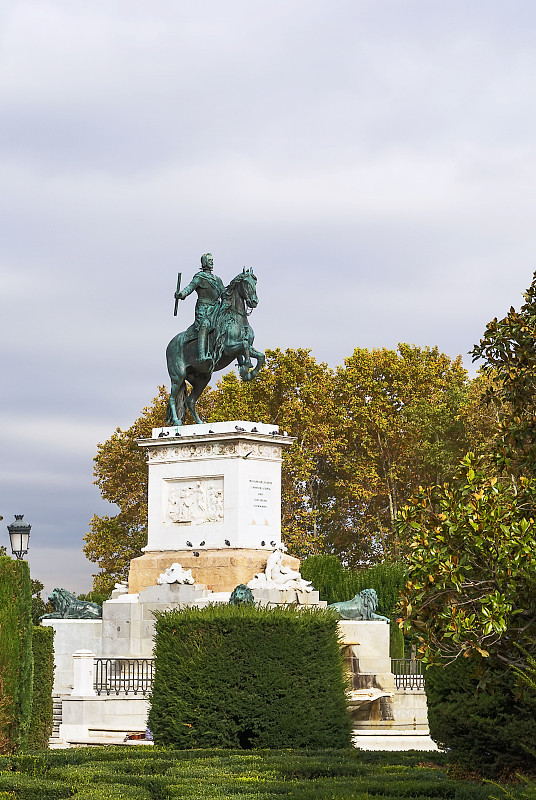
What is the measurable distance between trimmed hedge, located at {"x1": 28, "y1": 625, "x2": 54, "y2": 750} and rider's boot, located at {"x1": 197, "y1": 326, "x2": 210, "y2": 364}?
11.4 metres

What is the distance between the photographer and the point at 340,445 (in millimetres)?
48781

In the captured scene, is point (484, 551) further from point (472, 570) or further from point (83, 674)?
point (83, 674)

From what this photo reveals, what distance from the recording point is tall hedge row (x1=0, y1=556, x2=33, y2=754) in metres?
14.3

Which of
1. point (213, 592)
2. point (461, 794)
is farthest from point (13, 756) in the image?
point (213, 592)

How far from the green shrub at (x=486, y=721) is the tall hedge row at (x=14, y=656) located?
5179 millimetres

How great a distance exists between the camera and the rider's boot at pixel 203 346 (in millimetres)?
29672

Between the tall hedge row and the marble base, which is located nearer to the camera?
the tall hedge row

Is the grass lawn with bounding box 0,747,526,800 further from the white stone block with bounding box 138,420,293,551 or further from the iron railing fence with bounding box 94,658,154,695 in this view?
the white stone block with bounding box 138,420,293,551

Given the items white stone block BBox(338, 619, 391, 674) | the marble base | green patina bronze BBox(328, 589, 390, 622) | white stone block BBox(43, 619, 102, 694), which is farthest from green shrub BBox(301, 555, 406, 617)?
white stone block BBox(338, 619, 391, 674)

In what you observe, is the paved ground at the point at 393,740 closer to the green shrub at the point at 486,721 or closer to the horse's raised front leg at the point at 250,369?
the green shrub at the point at 486,721

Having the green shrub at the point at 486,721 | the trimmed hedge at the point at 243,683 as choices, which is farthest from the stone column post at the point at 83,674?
the green shrub at the point at 486,721

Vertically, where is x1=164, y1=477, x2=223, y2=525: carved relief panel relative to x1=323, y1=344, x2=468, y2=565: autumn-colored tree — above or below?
below

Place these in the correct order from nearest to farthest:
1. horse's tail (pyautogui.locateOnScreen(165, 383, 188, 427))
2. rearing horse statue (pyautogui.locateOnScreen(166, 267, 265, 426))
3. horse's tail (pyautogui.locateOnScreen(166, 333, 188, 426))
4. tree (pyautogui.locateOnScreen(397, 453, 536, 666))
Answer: tree (pyautogui.locateOnScreen(397, 453, 536, 666)) < rearing horse statue (pyautogui.locateOnScreen(166, 267, 265, 426)) < horse's tail (pyautogui.locateOnScreen(166, 333, 188, 426)) < horse's tail (pyautogui.locateOnScreen(165, 383, 188, 427))

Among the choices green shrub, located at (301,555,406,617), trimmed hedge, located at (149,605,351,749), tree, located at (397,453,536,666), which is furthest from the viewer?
green shrub, located at (301,555,406,617)
